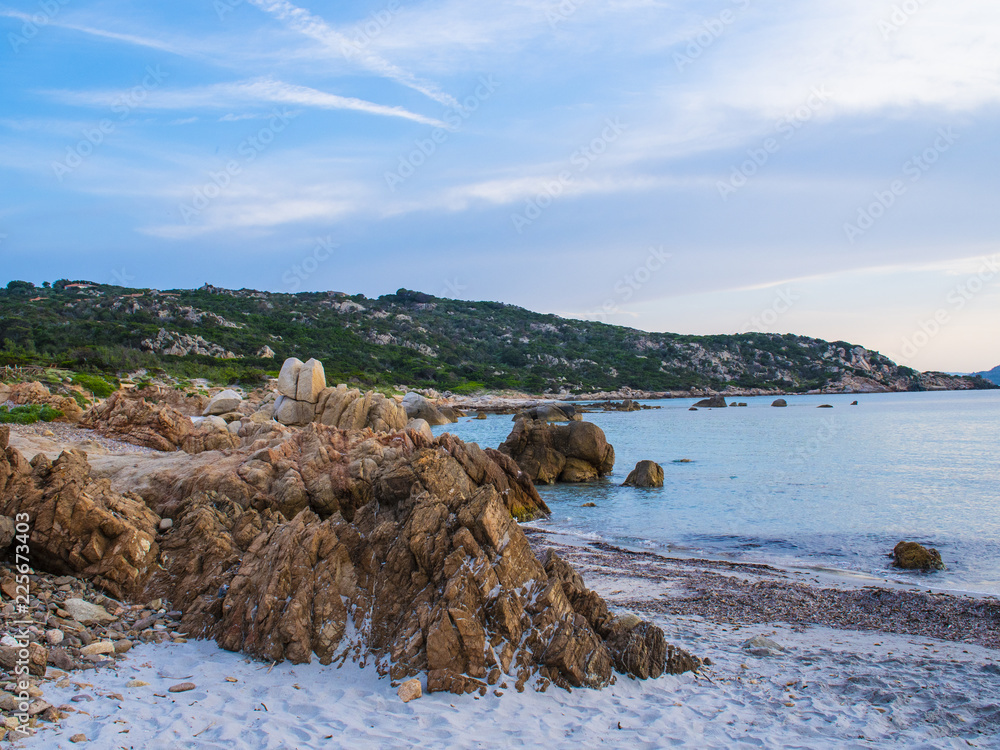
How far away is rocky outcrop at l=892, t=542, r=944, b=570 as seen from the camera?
516 inches

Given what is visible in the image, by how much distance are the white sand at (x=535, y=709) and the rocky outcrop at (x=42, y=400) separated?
Result: 1677 cm

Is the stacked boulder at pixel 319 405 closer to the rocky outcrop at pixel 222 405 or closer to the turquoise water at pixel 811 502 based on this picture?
the rocky outcrop at pixel 222 405

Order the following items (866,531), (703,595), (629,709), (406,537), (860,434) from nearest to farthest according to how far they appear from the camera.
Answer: (629,709) → (406,537) → (703,595) → (866,531) → (860,434)

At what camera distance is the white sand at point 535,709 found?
17.8ft

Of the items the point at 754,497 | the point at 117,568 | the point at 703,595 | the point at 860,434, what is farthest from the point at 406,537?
the point at 860,434

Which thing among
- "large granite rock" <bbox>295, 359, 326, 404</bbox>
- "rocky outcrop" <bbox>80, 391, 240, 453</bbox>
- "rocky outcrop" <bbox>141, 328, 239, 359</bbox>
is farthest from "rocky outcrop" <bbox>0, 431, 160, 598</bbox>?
"rocky outcrop" <bbox>141, 328, 239, 359</bbox>

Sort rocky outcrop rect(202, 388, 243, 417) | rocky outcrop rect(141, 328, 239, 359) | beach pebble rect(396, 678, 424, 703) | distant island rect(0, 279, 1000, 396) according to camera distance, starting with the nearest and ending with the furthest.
→ beach pebble rect(396, 678, 424, 703) → rocky outcrop rect(202, 388, 243, 417) → distant island rect(0, 279, 1000, 396) → rocky outcrop rect(141, 328, 239, 359)

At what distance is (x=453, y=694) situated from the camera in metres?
6.31

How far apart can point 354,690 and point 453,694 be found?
42.7 inches

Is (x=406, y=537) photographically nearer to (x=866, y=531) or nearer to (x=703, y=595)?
(x=703, y=595)

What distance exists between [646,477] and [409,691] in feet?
67.6

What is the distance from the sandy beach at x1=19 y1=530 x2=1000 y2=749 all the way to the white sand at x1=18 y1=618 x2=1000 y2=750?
17mm

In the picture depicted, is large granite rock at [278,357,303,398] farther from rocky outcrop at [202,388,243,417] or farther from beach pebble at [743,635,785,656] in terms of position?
beach pebble at [743,635,785,656]

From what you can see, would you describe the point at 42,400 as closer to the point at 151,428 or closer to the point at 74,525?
the point at 151,428
